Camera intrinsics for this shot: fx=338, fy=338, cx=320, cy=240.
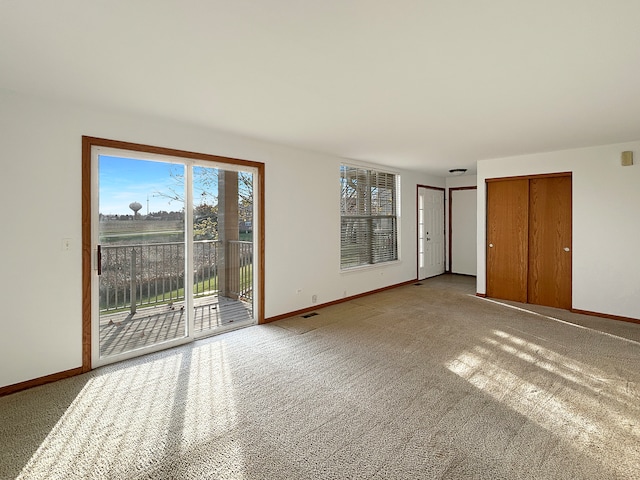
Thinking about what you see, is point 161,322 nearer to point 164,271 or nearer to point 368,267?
point 164,271

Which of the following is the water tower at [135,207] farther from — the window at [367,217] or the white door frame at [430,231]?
the white door frame at [430,231]

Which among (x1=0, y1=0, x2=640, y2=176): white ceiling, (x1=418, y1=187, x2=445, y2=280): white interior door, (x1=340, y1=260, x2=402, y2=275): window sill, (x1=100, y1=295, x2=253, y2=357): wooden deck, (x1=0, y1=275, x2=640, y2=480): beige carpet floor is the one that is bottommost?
(x1=0, y1=275, x2=640, y2=480): beige carpet floor

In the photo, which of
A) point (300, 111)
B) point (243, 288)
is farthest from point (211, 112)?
point (243, 288)

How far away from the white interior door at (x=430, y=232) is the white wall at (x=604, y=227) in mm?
2713

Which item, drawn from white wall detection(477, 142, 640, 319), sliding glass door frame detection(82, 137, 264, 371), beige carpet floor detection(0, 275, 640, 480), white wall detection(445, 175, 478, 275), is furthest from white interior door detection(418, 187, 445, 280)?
sliding glass door frame detection(82, 137, 264, 371)

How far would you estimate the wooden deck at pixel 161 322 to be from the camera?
3.50 m

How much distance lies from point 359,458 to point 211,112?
10.1ft

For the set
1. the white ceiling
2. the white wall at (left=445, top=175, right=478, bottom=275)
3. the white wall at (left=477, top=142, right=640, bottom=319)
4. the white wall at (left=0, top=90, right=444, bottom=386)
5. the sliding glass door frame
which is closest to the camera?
the white ceiling

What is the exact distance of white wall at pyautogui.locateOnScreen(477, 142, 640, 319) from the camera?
4543 millimetres

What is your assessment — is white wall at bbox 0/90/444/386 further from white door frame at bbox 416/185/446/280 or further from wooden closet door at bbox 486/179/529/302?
white door frame at bbox 416/185/446/280

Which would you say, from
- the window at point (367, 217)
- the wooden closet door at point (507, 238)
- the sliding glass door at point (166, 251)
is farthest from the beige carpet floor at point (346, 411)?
the window at point (367, 217)

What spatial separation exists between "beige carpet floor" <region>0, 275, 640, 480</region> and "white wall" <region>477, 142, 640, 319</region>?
0.83 meters

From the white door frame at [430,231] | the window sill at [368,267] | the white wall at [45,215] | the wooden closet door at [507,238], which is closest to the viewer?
the white wall at [45,215]

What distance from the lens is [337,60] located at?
224cm
